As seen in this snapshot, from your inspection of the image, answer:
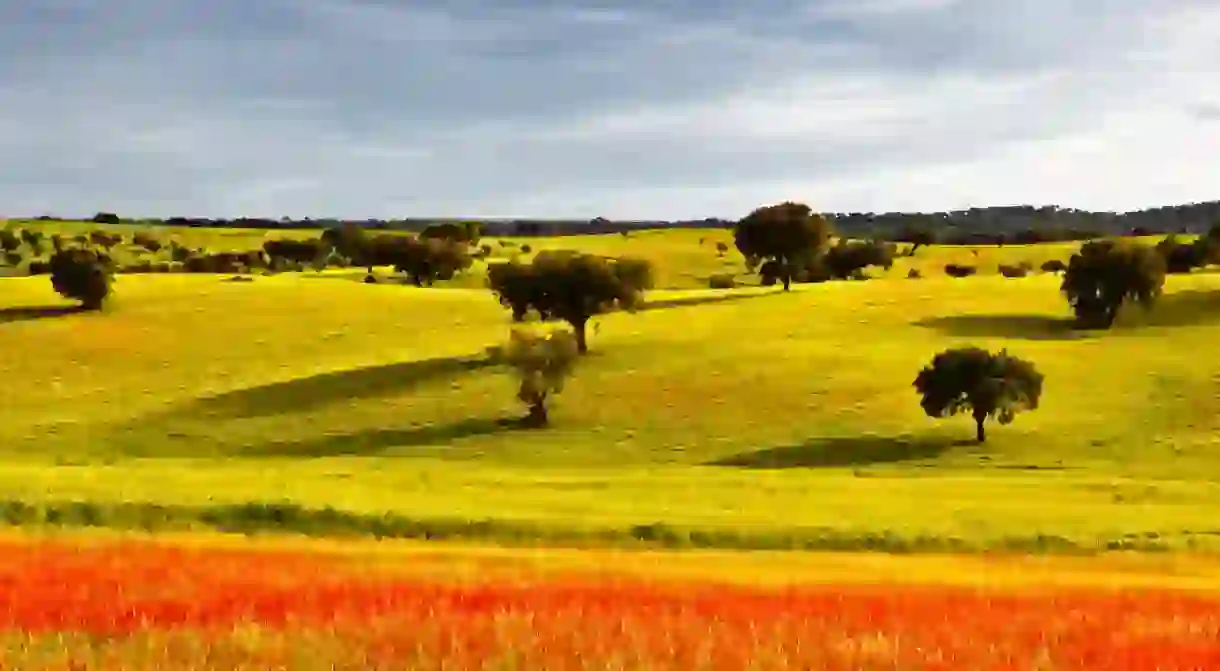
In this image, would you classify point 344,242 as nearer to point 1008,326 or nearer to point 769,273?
point 769,273

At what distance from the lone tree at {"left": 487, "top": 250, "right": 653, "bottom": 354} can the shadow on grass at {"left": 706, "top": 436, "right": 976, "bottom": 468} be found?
68.8 feet

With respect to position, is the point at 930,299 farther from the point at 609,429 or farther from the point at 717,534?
the point at 717,534

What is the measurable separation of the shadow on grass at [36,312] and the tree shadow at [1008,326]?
205 ft

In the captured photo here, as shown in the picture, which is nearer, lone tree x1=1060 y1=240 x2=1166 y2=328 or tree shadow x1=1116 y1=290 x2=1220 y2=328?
lone tree x1=1060 y1=240 x2=1166 y2=328

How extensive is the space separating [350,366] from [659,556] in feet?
179

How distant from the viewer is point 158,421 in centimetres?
6844

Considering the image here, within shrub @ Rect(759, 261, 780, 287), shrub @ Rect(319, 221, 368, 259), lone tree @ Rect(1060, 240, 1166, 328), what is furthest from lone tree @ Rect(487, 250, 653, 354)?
shrub @ Rect(319, 221, 368, 259)

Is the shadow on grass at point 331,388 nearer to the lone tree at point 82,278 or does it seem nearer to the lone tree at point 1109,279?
the lone tree at point 82,278

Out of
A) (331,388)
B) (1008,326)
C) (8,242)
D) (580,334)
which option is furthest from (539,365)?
(8,242)

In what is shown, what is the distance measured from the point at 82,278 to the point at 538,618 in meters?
94.4

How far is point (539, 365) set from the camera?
221ft

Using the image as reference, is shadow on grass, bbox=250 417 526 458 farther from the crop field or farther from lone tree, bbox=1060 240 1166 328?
lone tree, bbox=1060 240 1166 328

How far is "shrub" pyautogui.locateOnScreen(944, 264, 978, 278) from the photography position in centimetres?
16450

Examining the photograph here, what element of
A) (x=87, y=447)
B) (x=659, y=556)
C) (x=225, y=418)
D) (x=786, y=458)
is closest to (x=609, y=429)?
(x=786, y=458)
